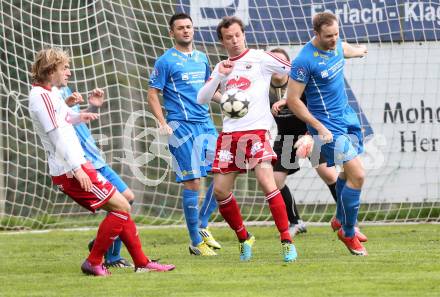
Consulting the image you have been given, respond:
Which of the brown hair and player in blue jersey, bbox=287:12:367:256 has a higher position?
the brown hair

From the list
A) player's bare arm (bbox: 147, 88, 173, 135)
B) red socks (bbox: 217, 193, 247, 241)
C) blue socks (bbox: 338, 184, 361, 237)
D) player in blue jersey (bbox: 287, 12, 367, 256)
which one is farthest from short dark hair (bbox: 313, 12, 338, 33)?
player's bare arm (bbox: 147, 88, 173, 135)

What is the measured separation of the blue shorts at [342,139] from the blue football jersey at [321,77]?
0.06 metres

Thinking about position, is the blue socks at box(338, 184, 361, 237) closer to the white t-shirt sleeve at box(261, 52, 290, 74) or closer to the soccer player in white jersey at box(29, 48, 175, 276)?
the white t-shirt sleeve at box(261, 52, 290, 74)

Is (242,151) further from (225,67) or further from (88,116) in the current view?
(88,116)

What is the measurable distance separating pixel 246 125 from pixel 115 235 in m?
1.35

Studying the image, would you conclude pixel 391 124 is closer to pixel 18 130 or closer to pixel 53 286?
pixel 18 130

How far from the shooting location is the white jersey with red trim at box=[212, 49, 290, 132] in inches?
315

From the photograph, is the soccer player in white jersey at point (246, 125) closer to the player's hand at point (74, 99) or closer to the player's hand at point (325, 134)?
the player's hand at point (325, 134)

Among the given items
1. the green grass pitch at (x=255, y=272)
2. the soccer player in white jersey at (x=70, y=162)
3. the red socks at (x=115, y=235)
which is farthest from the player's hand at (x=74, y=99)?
the green grass pitch at (x=255, y=272)

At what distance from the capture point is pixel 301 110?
25.9 ft

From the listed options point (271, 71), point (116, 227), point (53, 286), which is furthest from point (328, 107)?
point (53, 286)

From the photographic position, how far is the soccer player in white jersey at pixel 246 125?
793cm

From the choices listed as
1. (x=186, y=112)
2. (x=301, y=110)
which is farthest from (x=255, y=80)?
(x=186, y=112)

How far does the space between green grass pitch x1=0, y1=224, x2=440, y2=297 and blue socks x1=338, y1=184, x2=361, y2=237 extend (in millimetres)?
209
